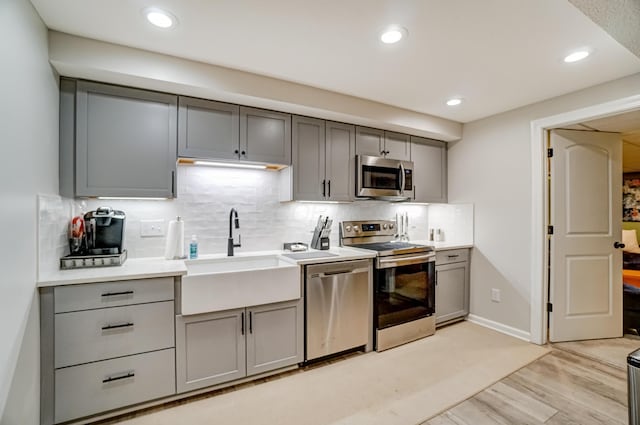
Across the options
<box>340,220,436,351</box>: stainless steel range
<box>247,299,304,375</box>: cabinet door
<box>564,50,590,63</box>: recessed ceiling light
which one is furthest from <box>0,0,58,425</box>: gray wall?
<box>564,50,590,63</box>: recessed ceiling light

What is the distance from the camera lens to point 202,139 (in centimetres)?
236

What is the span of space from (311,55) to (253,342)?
211cm

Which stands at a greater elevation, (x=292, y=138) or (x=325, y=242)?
(x=292, y=138)

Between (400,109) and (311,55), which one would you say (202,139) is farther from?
(400,109)

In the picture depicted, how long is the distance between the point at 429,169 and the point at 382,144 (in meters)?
0.81

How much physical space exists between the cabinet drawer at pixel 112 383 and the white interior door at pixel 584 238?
3463mm

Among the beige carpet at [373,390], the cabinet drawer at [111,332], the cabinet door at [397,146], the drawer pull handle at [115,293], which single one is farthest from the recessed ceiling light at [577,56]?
the drawer pull handle at [115,293]

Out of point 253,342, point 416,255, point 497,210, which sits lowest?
point 253,342

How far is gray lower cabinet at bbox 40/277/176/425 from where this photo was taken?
1.71 meters

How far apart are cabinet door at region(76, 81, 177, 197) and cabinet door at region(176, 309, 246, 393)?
98 cm

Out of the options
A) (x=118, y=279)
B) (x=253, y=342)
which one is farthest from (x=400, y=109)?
(x=118, y=279)

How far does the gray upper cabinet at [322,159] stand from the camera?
9.17ft

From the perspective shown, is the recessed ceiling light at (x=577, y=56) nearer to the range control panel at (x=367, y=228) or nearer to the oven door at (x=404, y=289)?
the oven door at (x=404, y=289)

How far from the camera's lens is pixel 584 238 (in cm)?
301
